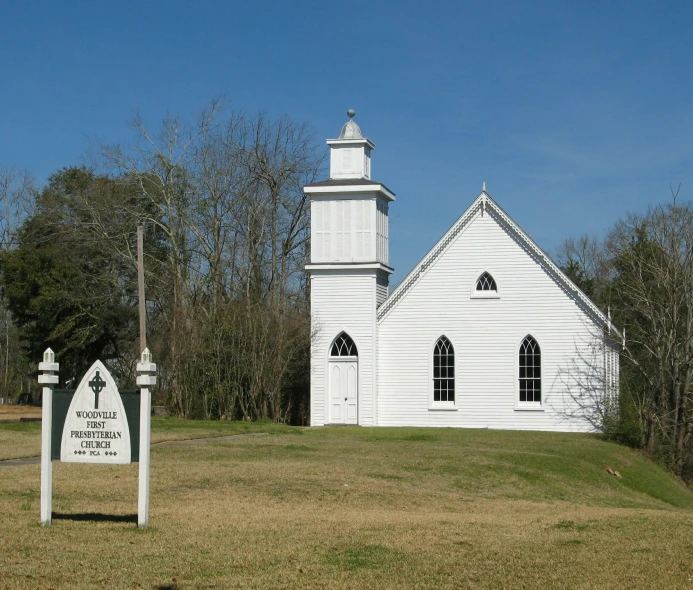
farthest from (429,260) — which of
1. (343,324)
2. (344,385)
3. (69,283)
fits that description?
(69,283)

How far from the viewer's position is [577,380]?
3725 cm

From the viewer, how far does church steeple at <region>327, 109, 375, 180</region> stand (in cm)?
3959

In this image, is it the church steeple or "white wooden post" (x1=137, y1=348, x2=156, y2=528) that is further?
the church steeple

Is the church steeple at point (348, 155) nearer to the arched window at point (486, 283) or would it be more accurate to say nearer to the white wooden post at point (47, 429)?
the arched window at point (486, 283)

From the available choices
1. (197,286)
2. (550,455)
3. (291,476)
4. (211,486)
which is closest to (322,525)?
(211,486)

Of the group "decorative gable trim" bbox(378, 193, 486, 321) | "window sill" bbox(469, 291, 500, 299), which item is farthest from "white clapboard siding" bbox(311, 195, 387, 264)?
"window sill" bbox(469, 291, 500, 299)

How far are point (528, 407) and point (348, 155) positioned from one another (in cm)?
1163

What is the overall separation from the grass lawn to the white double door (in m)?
10.6

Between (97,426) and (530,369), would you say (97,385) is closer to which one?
(97,426)

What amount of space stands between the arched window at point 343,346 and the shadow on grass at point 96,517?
24.1 meters

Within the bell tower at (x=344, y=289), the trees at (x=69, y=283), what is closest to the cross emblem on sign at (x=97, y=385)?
the bell tower at (x=344, y=289)

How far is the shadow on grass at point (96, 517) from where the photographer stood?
14.6 meters

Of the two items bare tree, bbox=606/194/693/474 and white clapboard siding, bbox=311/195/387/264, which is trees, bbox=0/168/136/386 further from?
bare tree, bbox=606/194/693/474

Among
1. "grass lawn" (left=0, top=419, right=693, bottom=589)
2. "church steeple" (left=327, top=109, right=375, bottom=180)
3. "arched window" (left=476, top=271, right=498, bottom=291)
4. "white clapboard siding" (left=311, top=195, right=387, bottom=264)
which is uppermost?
"church steeple" (left=327, top=109, right=375, bottom=180)
